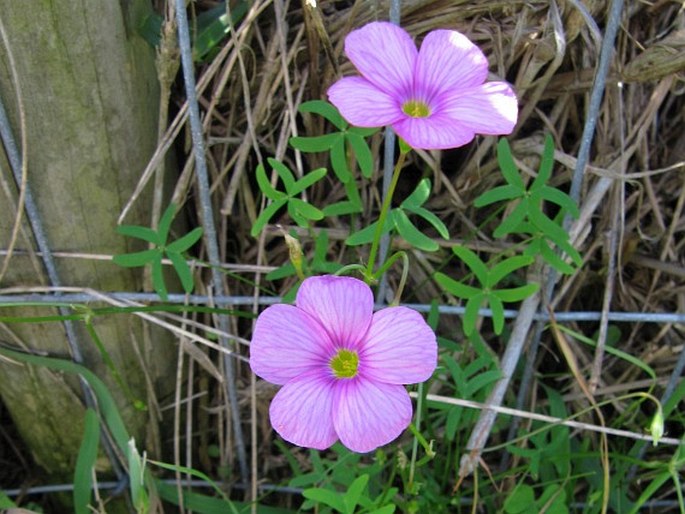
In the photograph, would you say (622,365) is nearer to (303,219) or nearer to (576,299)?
(576,299)

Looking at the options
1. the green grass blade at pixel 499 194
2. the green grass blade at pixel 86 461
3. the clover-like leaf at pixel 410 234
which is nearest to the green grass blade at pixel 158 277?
the green grass blade at pixel 86 461

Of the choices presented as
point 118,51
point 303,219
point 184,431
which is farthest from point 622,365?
point 118,51

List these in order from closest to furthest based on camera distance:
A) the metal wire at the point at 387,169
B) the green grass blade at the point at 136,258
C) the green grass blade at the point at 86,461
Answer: the metal wire at the point at 387,169, the green grass blade at the point at 136,258, the green grass blade at the point at 86,461

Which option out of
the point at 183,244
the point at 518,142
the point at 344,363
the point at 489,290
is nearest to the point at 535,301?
the point at 489,290

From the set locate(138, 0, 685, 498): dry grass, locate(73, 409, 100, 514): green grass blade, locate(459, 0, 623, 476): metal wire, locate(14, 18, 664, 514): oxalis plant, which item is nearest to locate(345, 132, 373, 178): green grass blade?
locate(14, 18, 664, 514): oxalis plant

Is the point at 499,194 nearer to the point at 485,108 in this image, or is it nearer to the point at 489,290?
the point at 489,290

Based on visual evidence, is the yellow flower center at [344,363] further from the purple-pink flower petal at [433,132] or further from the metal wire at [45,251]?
the metal wire at [45,251]
